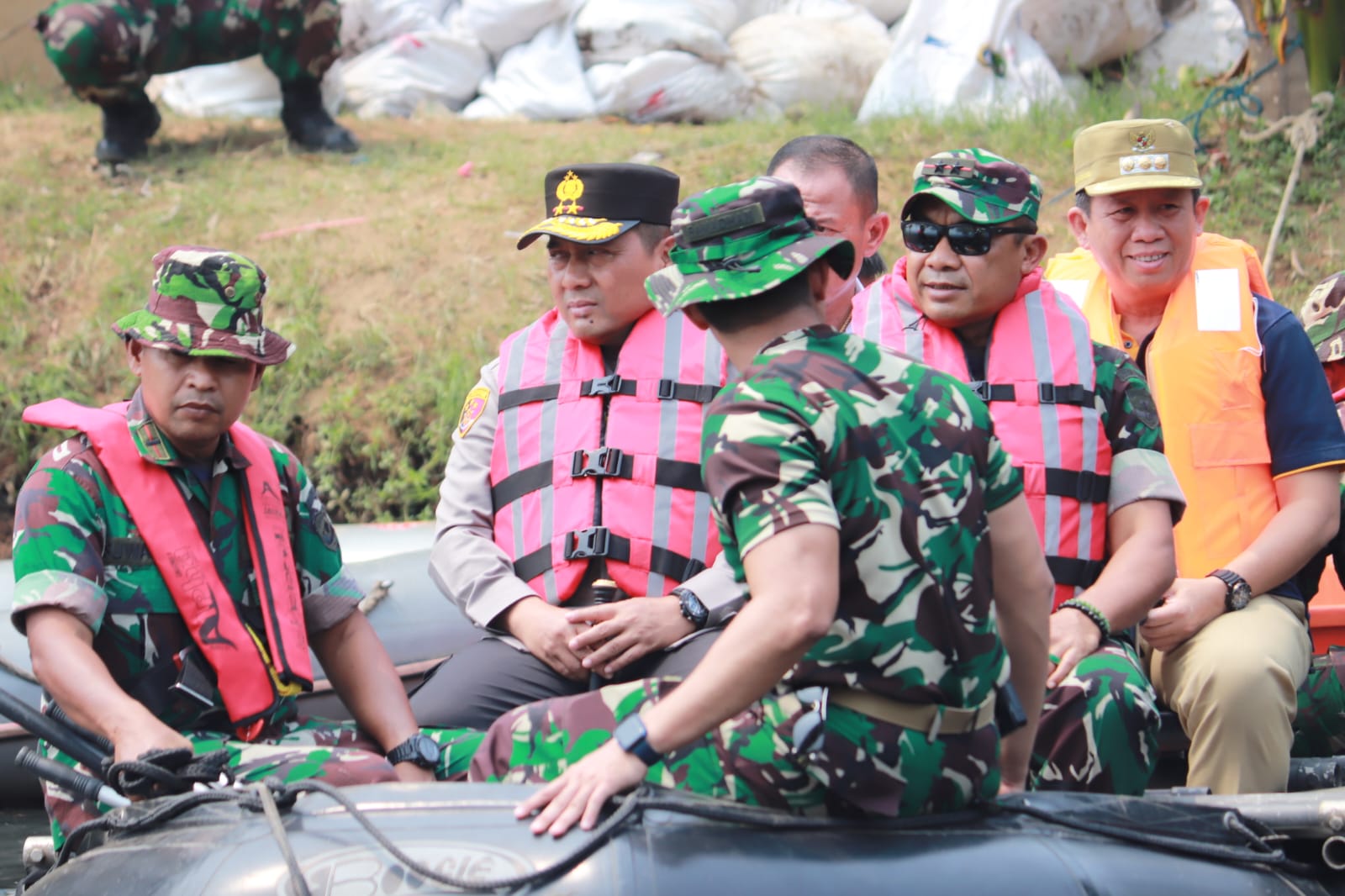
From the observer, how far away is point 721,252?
2.19 metres

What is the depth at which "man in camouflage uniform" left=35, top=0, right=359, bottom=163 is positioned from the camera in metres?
7.44

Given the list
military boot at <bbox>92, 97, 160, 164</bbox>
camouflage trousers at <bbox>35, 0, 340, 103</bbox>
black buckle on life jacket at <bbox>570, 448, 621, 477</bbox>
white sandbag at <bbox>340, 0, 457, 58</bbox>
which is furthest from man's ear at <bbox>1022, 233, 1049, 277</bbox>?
white sandbag at <bbox>340, 0, 457, 58</bbox>

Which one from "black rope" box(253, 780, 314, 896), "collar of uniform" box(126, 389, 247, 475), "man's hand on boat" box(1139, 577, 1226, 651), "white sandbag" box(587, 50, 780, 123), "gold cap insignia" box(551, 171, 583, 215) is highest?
"white sandbag" box(587, 50, 780, 123)

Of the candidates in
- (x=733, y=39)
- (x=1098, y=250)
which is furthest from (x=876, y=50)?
(x=1098, y=250)

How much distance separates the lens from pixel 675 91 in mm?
8922

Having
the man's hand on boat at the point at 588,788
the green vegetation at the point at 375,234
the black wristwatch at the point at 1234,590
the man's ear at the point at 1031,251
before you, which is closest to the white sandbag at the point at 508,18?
the green vegetation at the point at 375,234

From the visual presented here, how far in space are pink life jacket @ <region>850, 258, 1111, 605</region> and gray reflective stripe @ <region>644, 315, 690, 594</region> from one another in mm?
464

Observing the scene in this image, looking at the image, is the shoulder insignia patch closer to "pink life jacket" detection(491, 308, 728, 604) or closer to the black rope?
"pink life jacket" detection(491, 308, 728, 604)

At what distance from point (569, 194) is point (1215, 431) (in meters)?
1.52

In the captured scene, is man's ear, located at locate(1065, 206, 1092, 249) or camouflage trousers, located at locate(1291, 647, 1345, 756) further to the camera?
man's ear, located at locate(1065, 206, 1092, 249)

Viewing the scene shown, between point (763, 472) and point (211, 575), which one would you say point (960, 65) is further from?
point (763, 472)

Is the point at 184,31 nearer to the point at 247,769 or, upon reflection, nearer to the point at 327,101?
the point at 327,101

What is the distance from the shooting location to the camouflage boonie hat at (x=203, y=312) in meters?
2.87

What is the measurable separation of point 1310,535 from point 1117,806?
112 centimetres
